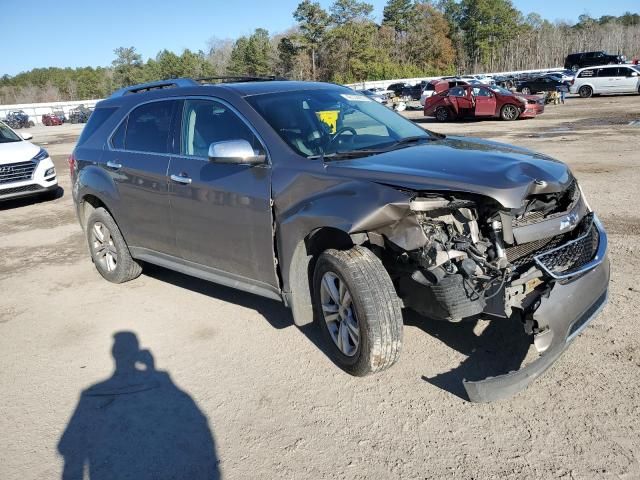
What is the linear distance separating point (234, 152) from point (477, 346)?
7.06 ft

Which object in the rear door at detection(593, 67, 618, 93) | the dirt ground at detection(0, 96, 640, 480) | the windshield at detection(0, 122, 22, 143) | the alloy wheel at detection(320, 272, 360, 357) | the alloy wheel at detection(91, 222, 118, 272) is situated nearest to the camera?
the dirt ground at detection(0, 96, 640, 480)

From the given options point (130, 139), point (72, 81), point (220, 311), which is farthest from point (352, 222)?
point (72, 81)

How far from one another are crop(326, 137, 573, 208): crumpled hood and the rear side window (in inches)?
120

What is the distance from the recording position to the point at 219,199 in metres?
4.09

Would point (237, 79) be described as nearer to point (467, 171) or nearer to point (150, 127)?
point (150, 127)

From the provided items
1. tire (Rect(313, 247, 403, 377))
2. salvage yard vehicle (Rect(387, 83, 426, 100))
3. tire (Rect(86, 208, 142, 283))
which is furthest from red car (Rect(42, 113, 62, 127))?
tire (Rect(313, 247, 403, 377))

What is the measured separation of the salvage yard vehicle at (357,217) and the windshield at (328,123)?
16 millimetres

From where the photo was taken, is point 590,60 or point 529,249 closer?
point 529,249

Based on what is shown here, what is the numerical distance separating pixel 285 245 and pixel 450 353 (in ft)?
4.46

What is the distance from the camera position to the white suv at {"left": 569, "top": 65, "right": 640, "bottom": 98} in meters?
31.0

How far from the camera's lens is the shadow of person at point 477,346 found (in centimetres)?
351

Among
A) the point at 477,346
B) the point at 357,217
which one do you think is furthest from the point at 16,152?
the point at 477,346

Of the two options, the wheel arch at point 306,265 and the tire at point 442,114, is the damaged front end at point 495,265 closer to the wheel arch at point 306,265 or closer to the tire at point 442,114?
the wheel arch at point 306,265

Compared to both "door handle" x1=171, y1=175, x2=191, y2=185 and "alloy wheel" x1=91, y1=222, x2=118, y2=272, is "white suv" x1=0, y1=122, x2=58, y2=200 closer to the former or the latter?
"alloy wheel" x1=91, y1=222, x2=118, y2=272
